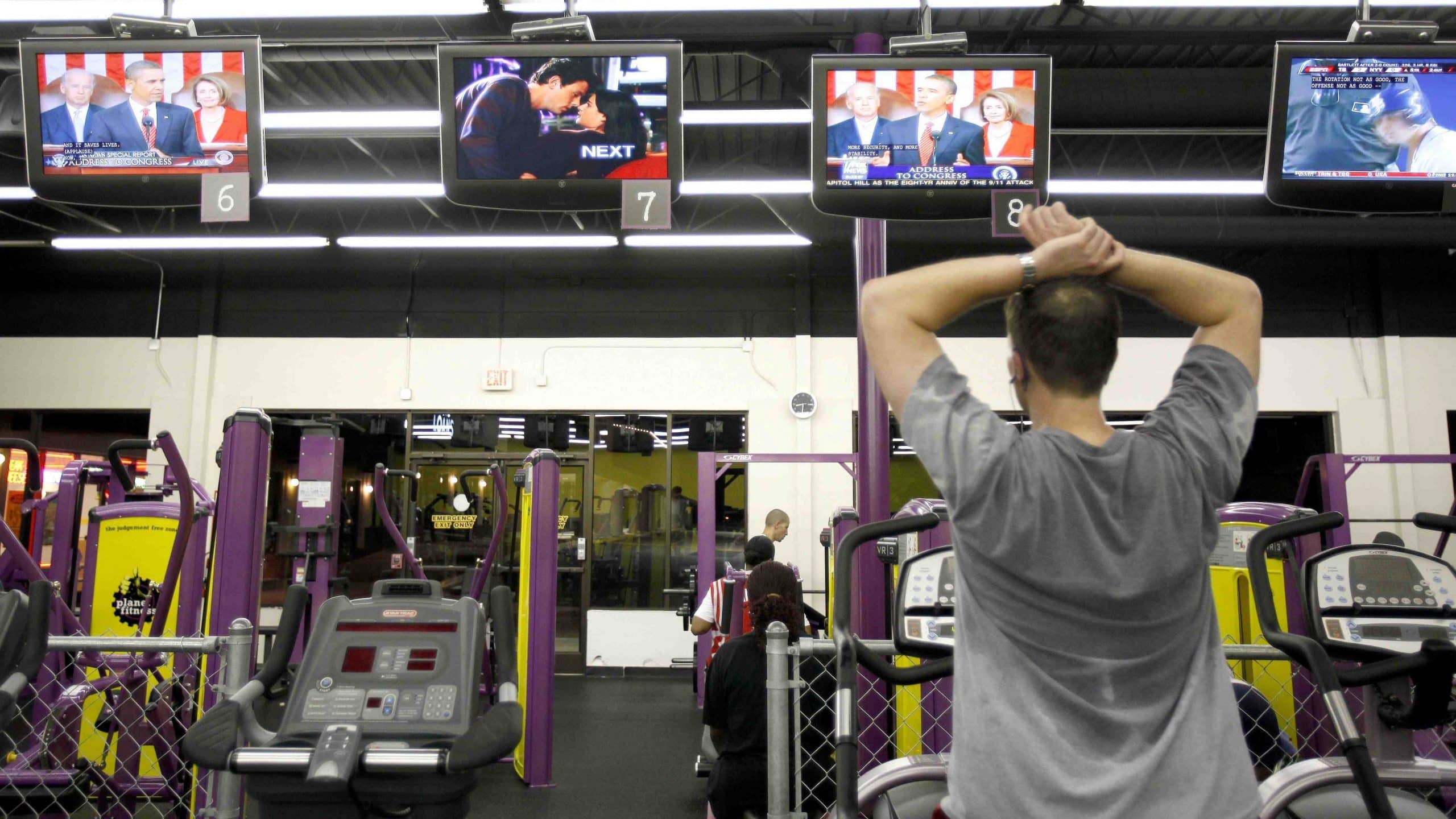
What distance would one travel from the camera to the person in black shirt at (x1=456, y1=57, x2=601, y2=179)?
3348 mm

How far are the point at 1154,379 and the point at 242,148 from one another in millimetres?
8778

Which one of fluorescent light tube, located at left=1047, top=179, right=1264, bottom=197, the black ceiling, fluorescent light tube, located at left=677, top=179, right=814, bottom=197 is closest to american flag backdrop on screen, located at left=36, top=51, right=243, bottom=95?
the black ceiling

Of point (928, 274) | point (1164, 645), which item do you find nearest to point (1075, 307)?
point (928, 274)

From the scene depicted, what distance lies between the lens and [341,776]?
6.31 ft

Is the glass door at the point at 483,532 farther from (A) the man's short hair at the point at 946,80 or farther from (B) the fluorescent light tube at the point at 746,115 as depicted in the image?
(A) the man's short hair at the point at 946,80

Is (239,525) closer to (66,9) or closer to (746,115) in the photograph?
(66,9)

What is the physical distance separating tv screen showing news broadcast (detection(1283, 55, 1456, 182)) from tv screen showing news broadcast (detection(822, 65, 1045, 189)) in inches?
38.0

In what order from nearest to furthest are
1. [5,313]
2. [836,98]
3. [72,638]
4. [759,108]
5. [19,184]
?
[72,638] → [836,98] → [759,108] → [19,184] → [5,313]

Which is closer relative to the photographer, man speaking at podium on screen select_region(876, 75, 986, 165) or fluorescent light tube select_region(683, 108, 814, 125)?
man speaking at podium on screen select_region(876, 75, 986, 165)

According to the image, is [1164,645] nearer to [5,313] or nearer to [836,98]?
[836,98]

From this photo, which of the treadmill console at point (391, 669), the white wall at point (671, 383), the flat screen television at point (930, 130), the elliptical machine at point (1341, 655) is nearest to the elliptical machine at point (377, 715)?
the treadmill console at point (391, 669)

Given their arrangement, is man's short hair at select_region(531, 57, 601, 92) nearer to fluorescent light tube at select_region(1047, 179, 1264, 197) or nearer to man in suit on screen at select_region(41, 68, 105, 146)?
man in suit on screen at select_region(41, 68, 105, 146)

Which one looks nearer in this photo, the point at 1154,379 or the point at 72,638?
the point at 72,638

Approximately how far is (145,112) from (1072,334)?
365 cm
